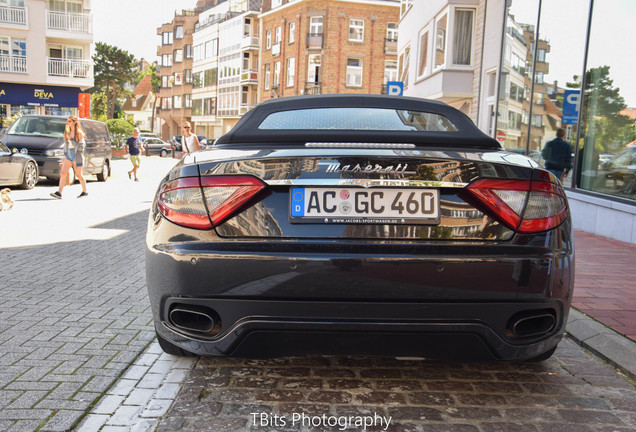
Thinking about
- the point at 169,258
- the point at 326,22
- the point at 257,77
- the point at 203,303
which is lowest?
the point at 203,303

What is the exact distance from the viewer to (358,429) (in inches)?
111

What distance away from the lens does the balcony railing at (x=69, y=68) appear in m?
43.4

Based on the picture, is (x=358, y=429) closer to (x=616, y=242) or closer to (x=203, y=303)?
(x=203, y=303)

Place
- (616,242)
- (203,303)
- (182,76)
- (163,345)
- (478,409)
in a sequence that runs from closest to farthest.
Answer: (203,303)
(478,409)
(163,345)
(616,242)
(182,76)

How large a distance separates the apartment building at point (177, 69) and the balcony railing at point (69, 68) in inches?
1626

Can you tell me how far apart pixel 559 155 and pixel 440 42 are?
11350 mm

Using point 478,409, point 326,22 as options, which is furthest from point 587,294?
point 326,22

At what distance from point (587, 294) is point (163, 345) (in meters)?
3.87

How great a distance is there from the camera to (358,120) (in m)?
3.71

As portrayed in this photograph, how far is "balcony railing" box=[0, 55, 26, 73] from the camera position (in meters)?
41.9

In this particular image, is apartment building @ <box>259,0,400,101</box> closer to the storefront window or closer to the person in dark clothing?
the person in dark clothing

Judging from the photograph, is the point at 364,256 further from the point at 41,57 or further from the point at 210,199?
the point at 41,57

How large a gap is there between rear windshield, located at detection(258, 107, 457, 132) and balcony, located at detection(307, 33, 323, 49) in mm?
55348

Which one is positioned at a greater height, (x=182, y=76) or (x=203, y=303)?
(x=182, y=76)
